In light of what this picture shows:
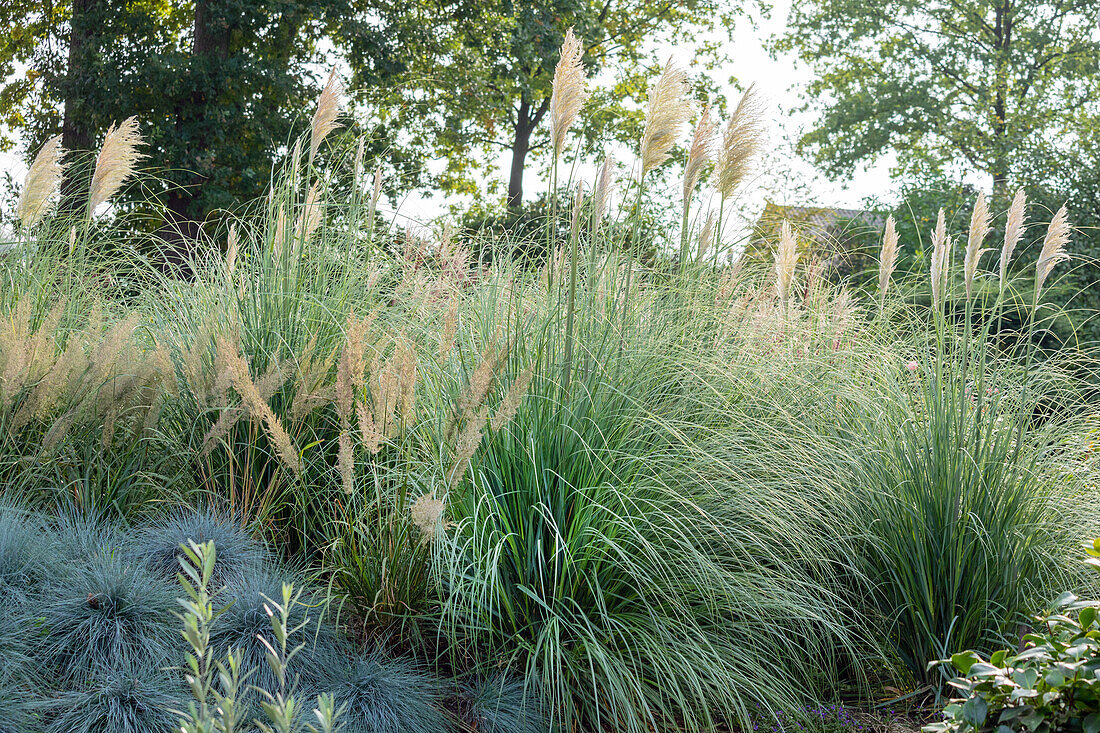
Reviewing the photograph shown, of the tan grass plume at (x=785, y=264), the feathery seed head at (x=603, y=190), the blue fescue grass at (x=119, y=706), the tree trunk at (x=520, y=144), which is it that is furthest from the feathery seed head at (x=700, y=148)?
the tree trunk at (x=520, y=144)

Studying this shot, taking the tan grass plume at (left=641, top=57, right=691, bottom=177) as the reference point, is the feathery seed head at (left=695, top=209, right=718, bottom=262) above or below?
below

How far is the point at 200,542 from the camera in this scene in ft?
8.77

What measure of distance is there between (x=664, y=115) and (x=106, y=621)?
267 centimetres

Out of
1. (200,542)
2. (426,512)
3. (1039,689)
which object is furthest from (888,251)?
(200,542)

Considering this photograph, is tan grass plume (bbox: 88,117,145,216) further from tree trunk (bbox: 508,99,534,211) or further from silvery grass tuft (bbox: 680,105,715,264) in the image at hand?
tree trunk (bbox: 508,99,534,211)

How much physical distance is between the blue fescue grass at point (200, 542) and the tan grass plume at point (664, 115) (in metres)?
2.12

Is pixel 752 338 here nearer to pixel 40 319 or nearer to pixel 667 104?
pixel 667 104

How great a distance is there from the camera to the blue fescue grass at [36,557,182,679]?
226 cm

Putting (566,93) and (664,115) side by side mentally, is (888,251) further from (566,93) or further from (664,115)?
(566,93)

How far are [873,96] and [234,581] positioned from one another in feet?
74.2

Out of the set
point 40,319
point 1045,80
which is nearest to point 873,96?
point 1045,80

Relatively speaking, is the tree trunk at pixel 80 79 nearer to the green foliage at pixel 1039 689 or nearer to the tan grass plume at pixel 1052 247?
the tan grass plume at pixel 1052 247

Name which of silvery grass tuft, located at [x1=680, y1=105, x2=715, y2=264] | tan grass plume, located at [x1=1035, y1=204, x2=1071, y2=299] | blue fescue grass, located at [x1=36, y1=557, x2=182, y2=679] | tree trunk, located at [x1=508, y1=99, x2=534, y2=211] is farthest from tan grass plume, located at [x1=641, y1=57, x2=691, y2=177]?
tree trunk, located at [x1=508, y1=99, x2=534, y2=211]

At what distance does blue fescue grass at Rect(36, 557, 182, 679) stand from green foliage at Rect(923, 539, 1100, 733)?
6.88ft
